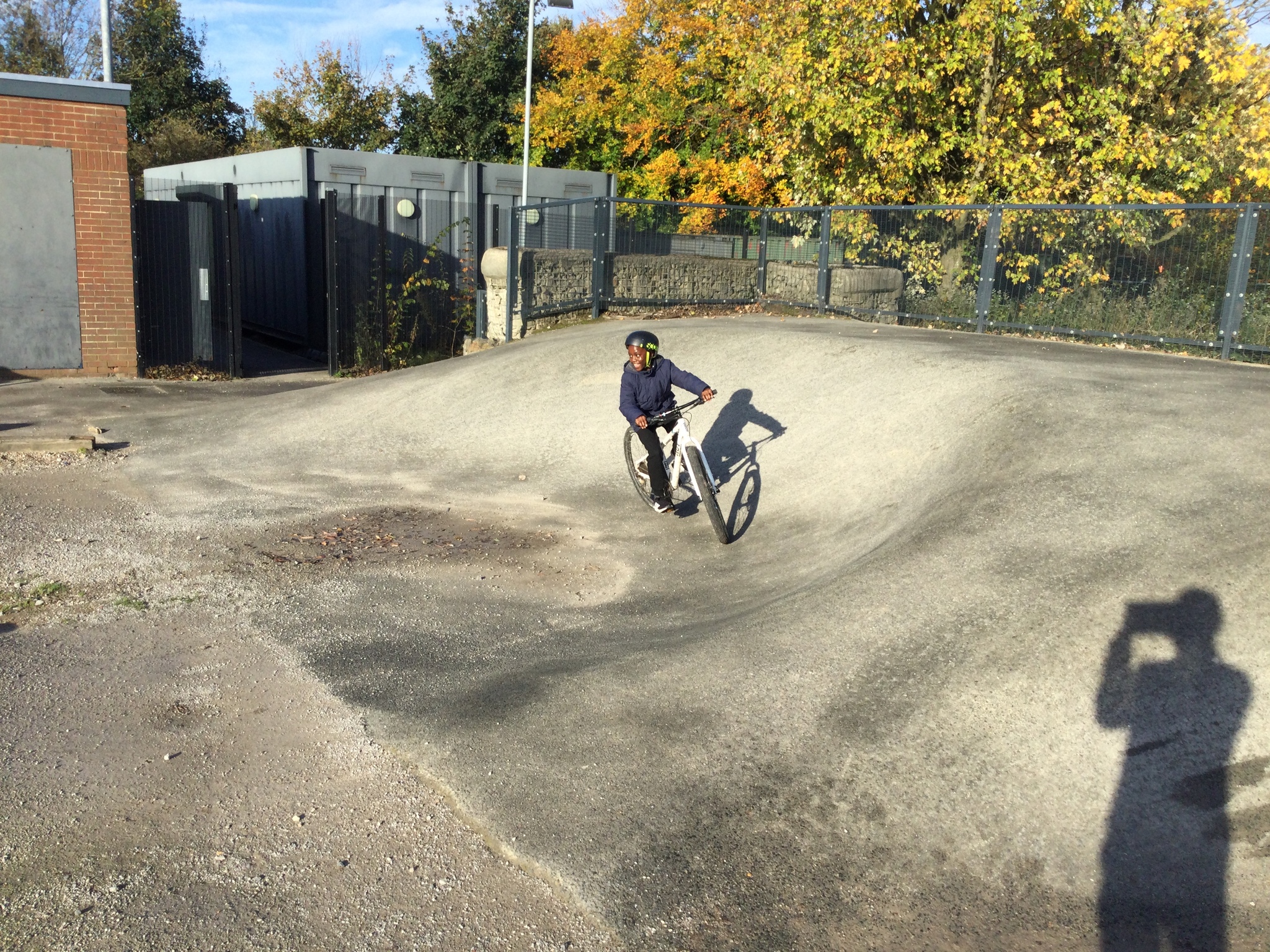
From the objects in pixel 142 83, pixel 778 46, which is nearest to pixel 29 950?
pixel 778 46

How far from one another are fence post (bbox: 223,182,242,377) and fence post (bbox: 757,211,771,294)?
845cm

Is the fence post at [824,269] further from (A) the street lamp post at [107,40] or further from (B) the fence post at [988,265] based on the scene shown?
(A) the street lamp post at [107,40]

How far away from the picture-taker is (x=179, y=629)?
242 inches

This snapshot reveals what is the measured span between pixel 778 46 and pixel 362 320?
350 inches

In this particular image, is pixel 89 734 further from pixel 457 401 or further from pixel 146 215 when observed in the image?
pixel 146 215

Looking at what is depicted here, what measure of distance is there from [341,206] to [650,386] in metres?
11.0

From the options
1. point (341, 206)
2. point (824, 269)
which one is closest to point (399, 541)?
point (824, 269)

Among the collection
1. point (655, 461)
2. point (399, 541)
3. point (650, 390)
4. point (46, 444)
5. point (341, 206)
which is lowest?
point (399, 541)

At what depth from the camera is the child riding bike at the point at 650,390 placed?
865cm

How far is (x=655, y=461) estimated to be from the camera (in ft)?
28.9

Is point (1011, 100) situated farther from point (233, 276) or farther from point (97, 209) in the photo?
point (97, 209)

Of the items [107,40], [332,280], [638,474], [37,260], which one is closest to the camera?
[638,474]

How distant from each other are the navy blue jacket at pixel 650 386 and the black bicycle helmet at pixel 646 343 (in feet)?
0.30

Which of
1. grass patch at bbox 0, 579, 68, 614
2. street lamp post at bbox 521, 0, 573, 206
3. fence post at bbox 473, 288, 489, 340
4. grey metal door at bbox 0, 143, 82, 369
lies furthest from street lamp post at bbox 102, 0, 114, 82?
grass patch at bbox 0, 579, 68, 614
